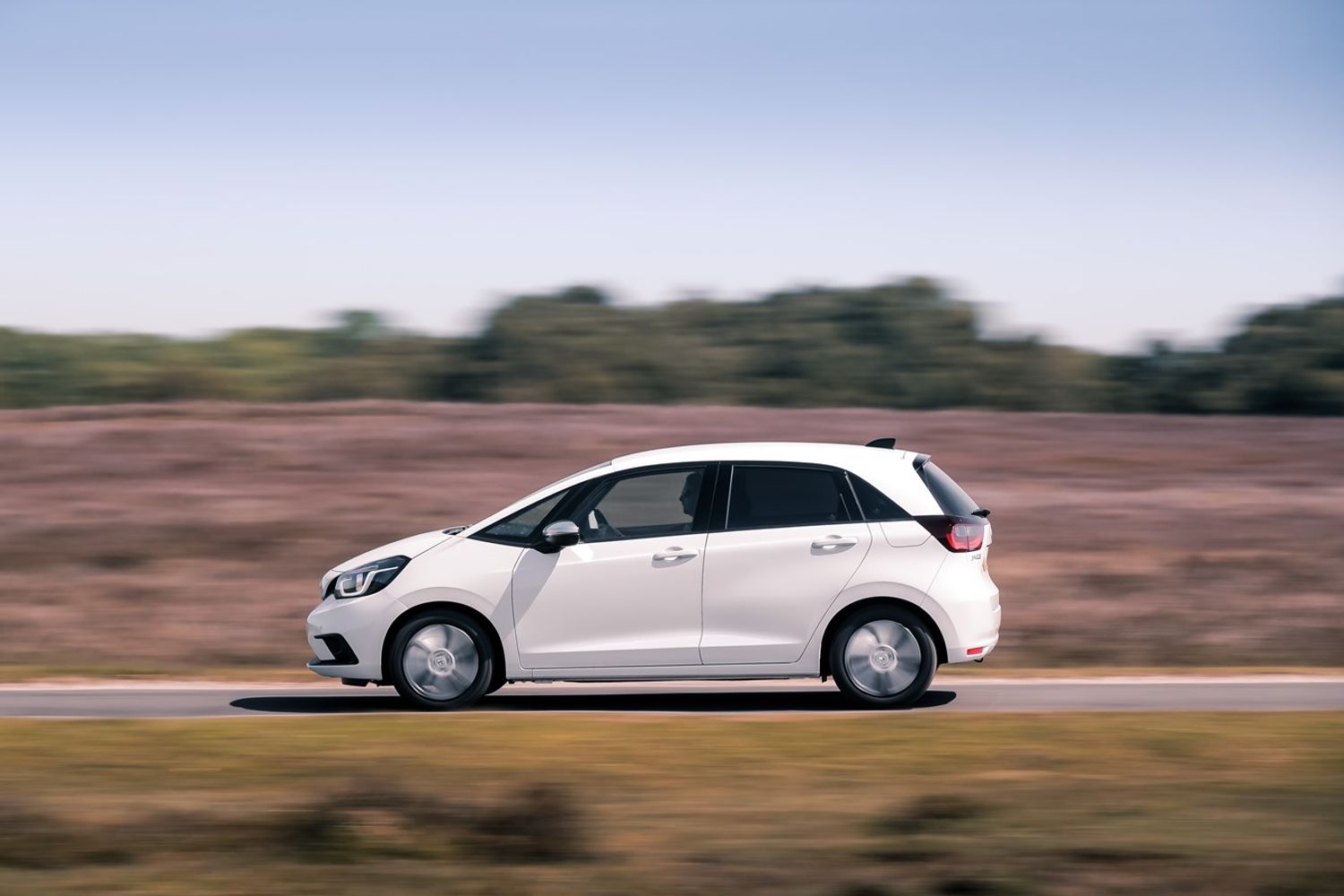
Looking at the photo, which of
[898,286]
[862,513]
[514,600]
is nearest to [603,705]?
[514,600]

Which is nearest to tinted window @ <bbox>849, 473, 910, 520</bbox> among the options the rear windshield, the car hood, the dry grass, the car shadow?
the rear windshield

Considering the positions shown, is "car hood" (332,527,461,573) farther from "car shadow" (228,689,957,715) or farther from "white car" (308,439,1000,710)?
"car shadow" (228,689,957,715)

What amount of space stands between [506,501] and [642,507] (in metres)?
11.9

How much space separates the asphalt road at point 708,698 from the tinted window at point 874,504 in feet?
4.04

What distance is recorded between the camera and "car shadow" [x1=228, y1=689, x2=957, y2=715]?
10070mm

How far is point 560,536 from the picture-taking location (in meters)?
9.62

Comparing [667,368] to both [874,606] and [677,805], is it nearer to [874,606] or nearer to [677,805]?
[874,606]

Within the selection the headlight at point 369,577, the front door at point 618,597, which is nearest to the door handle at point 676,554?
the front door at point 618,597

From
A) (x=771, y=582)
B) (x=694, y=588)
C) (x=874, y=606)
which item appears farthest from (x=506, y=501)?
(x=874, y=606)

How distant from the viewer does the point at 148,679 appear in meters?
12.5

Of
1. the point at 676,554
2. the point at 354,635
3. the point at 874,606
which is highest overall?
the point at 676,554

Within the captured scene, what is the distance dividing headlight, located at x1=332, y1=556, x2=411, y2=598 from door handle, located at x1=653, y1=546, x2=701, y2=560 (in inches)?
63.0

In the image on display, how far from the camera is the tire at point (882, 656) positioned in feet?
31.5

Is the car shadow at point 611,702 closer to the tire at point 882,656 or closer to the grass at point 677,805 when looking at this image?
the tire at point 882,656
